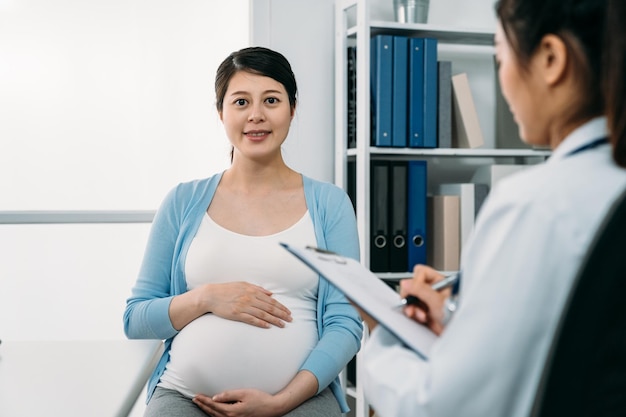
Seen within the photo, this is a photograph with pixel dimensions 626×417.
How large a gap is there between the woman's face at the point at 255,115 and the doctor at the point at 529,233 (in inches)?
41.8

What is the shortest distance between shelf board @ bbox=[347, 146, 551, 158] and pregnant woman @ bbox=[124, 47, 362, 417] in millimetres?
855

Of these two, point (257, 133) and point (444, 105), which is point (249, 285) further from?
point (444, 105)

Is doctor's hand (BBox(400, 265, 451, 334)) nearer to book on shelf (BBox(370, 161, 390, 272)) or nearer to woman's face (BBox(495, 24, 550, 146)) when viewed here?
woman's face (BBox(495, 24, 550, 146))

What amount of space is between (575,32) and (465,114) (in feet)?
6.94

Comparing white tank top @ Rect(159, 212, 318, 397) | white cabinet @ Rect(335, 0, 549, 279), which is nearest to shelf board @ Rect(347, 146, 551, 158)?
→ white cabinet @ Rect(335, 0, 549, 279)

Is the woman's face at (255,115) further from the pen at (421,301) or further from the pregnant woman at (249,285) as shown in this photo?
the pen at (421,301)

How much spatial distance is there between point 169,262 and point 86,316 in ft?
5.18

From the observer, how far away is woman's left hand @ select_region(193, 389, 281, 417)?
1.44 meters

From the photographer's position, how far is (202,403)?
150 centimetres

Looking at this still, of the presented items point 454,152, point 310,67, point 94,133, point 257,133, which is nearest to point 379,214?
point 454,152

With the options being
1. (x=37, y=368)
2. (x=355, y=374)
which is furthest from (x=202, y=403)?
(x=355, y=374)

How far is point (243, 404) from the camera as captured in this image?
145cm

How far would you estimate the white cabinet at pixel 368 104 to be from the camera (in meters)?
2.63

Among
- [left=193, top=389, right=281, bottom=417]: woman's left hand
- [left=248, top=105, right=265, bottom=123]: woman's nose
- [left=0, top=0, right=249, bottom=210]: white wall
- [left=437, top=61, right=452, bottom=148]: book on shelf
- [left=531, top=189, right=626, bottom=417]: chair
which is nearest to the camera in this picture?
[left=531, top=189, right=626, bottom=417]: chair
